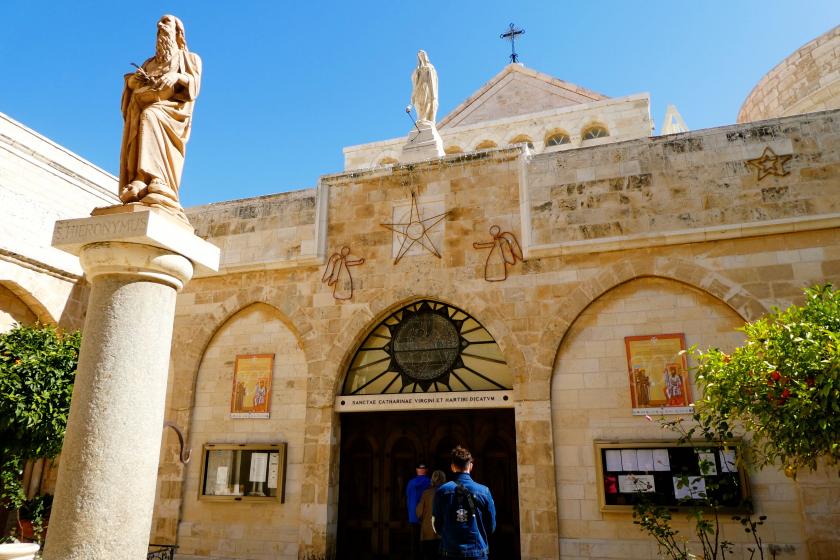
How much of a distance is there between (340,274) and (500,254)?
261cm

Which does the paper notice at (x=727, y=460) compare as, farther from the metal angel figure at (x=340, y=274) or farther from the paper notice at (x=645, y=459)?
the metal angel figure at (x=340, y=274)

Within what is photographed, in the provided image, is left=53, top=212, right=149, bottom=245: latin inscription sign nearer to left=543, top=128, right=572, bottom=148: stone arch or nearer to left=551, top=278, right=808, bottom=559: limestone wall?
left=551, top=278, right=808, bottom=559: limestone wall

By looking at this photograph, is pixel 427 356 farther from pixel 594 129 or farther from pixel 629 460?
pixel 594 129

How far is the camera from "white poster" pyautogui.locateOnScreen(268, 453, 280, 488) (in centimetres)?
967

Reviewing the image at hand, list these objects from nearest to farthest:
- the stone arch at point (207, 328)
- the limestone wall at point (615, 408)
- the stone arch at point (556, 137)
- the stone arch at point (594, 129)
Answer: the limestone wall at point (615, 408) → the stone arch at point (207, 328) → the stone arch at point (594, 129) → the stone arch at point (556, 137)

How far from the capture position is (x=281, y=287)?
10641 millimetres

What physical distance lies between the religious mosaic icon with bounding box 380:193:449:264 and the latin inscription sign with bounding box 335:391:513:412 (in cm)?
212

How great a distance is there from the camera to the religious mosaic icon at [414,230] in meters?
10.0

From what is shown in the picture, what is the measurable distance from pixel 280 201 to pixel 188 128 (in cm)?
561

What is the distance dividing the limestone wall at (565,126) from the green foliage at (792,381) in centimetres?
1262

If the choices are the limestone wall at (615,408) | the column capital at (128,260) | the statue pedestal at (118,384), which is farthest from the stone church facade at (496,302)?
the column capital at (128,260)

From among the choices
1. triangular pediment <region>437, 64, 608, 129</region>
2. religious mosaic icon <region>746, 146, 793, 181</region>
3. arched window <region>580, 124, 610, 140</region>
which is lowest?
religious mosaic icon <region>746, 146, 793, 181</region>

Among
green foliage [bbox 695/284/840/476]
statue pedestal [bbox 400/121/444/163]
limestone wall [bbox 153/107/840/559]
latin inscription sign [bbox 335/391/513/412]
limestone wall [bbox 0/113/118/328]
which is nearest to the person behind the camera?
green foliage [bbox 695/284/840/476]

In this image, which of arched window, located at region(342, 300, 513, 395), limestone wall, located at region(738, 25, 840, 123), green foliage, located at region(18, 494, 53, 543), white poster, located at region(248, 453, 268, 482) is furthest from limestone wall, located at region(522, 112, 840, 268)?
green foliage, located at region(18, 494, 53, 543)
